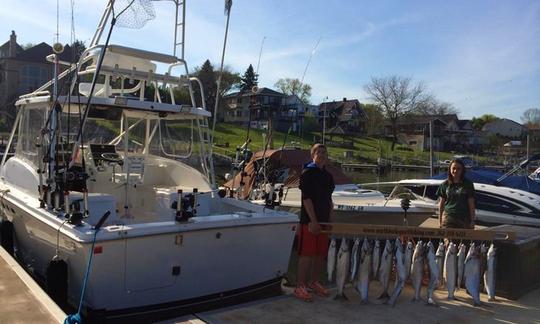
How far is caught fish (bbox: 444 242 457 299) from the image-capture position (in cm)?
534

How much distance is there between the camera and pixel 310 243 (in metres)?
5.68

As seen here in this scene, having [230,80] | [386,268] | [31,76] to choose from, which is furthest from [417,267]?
[230,80]

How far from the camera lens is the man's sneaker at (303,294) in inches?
208

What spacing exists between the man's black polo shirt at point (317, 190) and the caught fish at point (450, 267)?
53.2 inches

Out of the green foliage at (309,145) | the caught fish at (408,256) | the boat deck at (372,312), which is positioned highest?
the green foliage at (309,145)

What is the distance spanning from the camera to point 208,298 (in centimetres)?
551

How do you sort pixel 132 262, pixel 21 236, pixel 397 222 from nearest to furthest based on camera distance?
pixel 132 262, pixel 21 236, pixel 397 222

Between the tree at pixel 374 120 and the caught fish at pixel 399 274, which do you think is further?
the tree at pixel 374 120

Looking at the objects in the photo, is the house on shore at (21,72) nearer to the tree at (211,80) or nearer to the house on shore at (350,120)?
the tree at (211,80)

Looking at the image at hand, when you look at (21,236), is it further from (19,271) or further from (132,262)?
(132,262)

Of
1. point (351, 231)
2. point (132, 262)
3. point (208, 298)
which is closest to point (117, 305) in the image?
point (132, 262)

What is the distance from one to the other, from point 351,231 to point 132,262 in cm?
232

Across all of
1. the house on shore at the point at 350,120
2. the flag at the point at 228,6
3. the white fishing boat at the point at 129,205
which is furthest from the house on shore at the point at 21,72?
the flag at the point at 228,6

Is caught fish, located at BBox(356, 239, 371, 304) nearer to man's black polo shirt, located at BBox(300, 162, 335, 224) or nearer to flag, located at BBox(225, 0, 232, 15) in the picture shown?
man's black polo shirt, located at BBox(300, 162, 335, 224)
